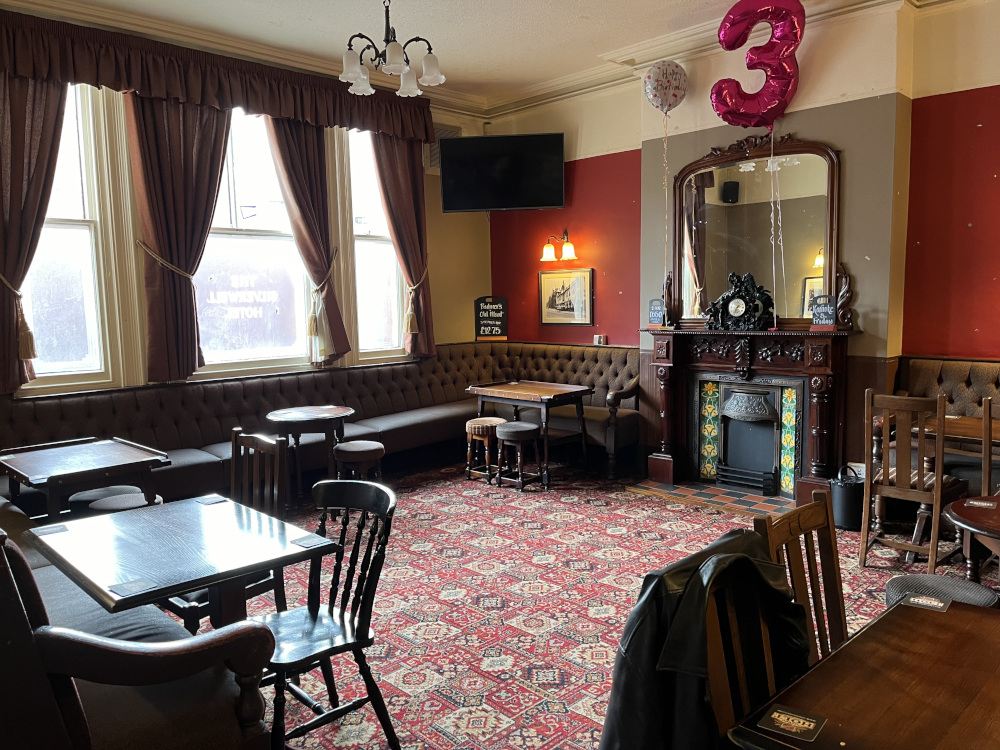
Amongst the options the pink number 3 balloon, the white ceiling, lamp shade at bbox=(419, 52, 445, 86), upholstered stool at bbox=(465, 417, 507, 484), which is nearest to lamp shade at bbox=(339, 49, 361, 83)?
lamp shade at bbox=(419, 52, 445, 86)

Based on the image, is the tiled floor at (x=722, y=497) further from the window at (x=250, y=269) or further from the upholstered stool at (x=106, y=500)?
the upholstered stool at (x=106, y=500)

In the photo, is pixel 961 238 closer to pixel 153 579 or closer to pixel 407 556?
pixel 407 556

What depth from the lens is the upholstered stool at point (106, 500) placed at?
3789mm

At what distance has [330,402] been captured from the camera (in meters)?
6.36

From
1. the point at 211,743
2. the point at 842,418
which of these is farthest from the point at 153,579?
the point at 842,418

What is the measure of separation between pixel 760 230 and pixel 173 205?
4517 mm

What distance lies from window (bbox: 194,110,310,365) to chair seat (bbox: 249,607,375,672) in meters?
3.86

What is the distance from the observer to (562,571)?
13.4 feet

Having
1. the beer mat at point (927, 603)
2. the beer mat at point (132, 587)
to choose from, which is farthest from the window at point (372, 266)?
the beer mat at point (927, 603)

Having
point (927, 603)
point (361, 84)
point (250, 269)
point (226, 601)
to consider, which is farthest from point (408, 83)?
point (927, 603)

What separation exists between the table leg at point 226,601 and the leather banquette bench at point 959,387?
409cm

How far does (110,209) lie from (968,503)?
218 inches

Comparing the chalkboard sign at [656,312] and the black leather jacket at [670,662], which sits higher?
the chalkboard sign at [656,312]

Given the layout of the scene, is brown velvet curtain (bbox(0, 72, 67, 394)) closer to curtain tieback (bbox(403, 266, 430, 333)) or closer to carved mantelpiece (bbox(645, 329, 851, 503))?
curtain tieback (bbox(403, 266, 430, 333))
